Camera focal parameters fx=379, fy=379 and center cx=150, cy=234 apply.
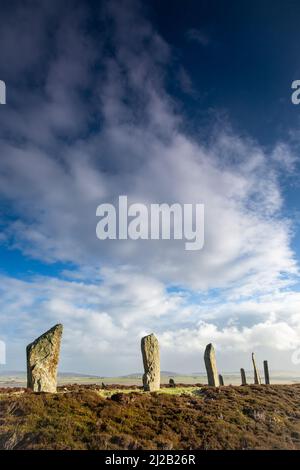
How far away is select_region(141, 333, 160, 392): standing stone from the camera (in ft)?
93.7

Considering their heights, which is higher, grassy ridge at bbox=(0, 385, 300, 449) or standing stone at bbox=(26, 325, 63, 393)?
standing stone at bbox=(26, 325, 63, 393)

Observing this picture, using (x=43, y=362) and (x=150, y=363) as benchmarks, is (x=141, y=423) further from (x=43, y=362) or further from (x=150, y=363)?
(x=150, y=363)

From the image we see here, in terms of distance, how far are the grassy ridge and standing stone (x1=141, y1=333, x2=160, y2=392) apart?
2.95 meters

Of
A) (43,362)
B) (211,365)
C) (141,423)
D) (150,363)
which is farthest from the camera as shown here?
(211,365)

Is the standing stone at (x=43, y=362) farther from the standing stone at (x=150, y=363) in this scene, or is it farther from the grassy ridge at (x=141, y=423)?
the standing stone at (x=150, y=363)

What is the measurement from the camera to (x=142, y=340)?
29594mm

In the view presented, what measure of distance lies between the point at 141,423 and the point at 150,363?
909 centimetres

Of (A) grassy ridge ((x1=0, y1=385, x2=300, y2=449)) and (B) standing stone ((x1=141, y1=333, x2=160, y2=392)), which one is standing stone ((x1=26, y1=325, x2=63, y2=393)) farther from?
(B) standing stone ((x1=141, y1=333, x2=160, y2=392))

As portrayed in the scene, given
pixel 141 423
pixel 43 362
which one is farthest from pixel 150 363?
pixel 141 423

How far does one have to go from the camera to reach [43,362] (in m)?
24.1

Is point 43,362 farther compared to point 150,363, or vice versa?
point 150,363

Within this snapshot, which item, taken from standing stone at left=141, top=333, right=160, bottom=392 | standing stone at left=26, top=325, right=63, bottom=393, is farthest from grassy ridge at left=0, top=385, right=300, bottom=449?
standing stone at left=141, top=333, right=160, bottom=392
